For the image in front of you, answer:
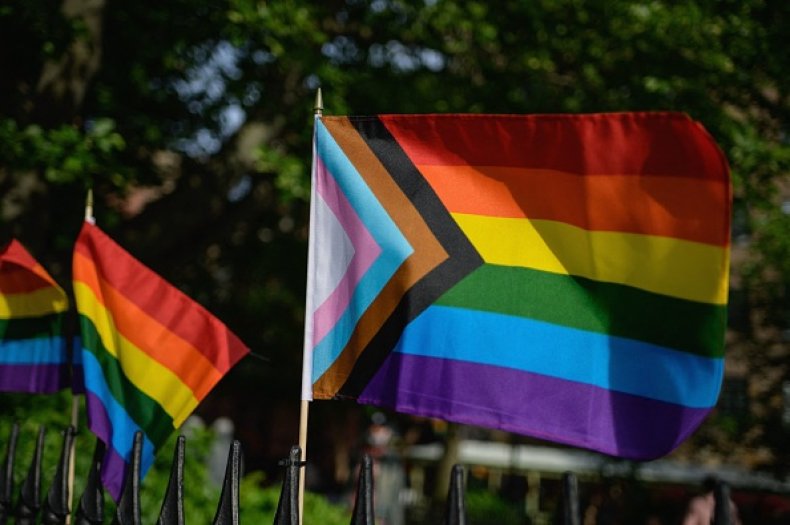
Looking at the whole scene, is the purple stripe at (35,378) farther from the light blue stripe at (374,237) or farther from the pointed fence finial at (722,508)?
the pointed fence finial at (722,508)

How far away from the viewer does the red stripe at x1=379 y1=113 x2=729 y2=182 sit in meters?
3.23

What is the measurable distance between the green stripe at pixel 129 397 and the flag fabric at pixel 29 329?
660mm

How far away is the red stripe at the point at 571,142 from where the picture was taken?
3.23 metres

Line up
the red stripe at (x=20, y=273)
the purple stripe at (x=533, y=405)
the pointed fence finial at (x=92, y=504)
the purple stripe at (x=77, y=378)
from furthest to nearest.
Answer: the red stripe at (x=20, y=273) < the purple stripe at (x=77, y=378) < the pointed fence finial at (x=92, y=504) < the purple stripe at (x=533, y=405)

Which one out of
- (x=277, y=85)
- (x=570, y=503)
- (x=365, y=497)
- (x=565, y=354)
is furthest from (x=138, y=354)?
(x=277, y=85)

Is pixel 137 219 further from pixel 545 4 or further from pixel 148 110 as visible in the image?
pixel 545 4

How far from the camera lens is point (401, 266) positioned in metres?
3.99

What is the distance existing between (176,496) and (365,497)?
0.98 meters

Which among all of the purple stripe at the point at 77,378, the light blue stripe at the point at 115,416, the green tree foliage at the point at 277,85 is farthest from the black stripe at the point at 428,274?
the green tree foliage at the point at 277,85

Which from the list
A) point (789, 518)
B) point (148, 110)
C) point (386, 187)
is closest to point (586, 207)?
point (386, 187)

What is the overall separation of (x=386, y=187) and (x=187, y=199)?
7534 millimetres

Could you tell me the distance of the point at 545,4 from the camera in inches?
454

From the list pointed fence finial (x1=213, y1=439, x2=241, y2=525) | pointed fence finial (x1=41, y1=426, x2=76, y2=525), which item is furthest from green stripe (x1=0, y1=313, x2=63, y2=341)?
pointed fence finial (x1=213, y1=439, x2=241, y2=525)

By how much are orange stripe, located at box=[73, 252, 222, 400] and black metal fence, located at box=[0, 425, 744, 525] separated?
1.85ft
